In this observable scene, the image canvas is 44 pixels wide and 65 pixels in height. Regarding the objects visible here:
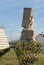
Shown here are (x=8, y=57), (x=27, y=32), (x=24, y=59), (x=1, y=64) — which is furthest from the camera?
(x=27, y=32)

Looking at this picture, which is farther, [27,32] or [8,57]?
[27,32]

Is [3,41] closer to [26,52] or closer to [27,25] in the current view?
[26,52]

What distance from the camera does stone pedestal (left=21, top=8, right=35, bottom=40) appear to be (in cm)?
3588

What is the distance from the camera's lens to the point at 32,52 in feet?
63.8

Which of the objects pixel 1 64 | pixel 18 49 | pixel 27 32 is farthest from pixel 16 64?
pixel 27 32

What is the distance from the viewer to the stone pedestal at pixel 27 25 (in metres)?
35.9

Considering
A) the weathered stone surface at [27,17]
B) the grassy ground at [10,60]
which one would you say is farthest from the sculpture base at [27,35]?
the grassy ground at [10,60]

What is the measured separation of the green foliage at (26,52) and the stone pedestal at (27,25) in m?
15.8

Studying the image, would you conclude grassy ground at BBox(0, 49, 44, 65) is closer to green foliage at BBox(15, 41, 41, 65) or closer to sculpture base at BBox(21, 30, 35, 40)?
green foliage at BBox(15, 41, 41, 65)

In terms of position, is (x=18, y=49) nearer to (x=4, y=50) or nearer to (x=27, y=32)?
(x=4, y=50)

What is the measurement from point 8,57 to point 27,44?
487 centimetres

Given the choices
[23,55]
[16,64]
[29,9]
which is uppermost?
[29,9]

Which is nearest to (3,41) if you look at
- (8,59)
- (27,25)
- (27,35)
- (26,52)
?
(8,59)

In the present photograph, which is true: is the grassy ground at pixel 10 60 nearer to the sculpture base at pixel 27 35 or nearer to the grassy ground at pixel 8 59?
the grassy ground at pixel 8 59
